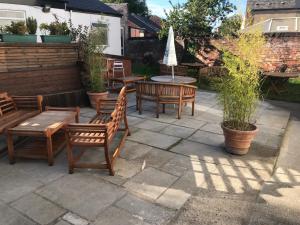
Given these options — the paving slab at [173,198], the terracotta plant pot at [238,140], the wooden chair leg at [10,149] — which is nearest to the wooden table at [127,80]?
the terracotta plant pot at [238,140]

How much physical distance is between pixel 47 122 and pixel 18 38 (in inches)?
108

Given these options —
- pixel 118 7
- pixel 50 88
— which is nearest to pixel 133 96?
pixel 50 88

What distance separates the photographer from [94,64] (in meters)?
6.72

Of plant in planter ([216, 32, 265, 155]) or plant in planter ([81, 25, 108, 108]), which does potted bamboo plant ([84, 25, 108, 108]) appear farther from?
plant in planter ([216, 32, 265, 155])

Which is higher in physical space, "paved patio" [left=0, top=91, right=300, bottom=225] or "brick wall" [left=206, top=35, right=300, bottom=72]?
"brick wall" [left=206, top=35, right=300, bottom=72]

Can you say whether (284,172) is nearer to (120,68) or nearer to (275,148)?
(275,148)

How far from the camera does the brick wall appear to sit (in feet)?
36.6

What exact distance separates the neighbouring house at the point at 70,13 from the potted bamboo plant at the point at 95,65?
19.1ft

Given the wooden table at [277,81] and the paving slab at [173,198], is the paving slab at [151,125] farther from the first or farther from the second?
the wooden table at [277,81]

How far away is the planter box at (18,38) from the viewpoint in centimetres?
578

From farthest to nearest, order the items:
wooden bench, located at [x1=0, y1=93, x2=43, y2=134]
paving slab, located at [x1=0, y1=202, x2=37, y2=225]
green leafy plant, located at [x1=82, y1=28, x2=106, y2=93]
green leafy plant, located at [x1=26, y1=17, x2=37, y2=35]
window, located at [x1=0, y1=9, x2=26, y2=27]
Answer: window, located at [x1=0, y1=9, x2=26, y2=27]
green leafy plant, located at [x1=82, y1=28, x2=106, y2=93]
green leafy plant, located at [x1=26, y1=17, x2=37, y2=35]
wooden bench, located at [x1=0, y1=93, x2=43, y2=134]
paving slab, located at [x1=0, y1=202, x2=37, y2=225]

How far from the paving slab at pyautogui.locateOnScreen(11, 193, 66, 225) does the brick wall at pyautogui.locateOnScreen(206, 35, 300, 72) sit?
1077 centimetres

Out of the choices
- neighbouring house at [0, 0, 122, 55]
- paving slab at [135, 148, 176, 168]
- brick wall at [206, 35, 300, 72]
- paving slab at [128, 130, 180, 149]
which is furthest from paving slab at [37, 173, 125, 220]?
brick wall at [206, 35, 300, 72]

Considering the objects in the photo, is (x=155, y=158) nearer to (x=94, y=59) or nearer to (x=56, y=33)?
(x=94, y=59)
